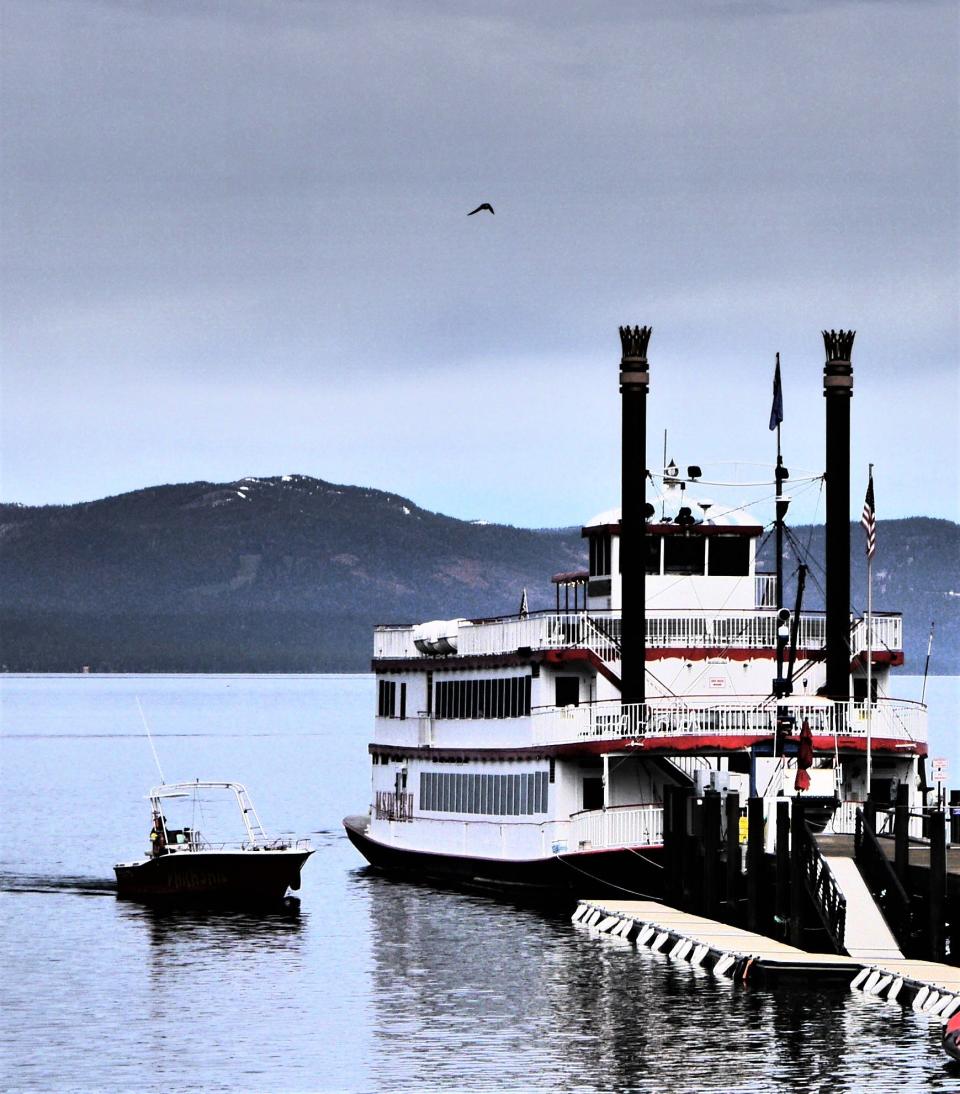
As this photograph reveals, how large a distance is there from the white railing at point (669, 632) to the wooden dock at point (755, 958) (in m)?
7.28

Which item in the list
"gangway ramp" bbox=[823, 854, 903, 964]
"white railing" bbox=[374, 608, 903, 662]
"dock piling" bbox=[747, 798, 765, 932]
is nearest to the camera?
"gangway ramp" bbox=[823, 854, 903, 964]

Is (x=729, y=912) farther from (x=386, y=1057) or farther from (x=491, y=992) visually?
(x=386, y=1057)

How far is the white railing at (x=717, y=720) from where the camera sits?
207 ft

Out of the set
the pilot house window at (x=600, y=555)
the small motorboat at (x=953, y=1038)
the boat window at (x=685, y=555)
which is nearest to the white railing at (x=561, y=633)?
the pilot house window at (x=600, y=555)

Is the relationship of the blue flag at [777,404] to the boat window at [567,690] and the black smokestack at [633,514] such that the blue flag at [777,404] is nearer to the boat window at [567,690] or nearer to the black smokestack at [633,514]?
the black smokestack at [633,514]

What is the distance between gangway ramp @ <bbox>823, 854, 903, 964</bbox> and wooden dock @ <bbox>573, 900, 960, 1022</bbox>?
82cm

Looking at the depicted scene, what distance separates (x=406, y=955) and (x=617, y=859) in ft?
Result: 21.8

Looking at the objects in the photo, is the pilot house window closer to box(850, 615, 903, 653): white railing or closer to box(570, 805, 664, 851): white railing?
box(850, 615, 903, 653): white railing

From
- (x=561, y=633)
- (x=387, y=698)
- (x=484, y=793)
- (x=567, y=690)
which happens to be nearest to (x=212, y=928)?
(x=484, y=793)

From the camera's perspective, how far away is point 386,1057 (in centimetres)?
4625

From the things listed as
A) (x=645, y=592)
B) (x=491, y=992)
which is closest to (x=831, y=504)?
(x=645, y=592)

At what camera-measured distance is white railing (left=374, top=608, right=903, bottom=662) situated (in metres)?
66.3

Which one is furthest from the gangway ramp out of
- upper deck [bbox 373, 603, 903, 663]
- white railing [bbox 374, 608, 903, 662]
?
white railing [bbox 374, 608, 903, 662]

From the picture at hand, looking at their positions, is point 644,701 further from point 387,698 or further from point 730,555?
point 387,698
